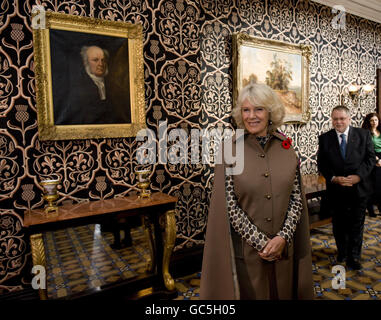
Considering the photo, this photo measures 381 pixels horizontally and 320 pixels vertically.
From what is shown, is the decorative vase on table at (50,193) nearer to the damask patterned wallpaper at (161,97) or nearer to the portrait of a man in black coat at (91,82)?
the damask patterned wallpaper at (161,97)

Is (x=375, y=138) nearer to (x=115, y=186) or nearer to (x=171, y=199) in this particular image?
(x=171, y=199)

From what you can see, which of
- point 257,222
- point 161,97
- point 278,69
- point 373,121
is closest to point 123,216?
point 257,222

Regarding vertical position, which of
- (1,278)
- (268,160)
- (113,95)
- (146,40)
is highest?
(146,40)

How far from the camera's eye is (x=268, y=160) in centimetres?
184

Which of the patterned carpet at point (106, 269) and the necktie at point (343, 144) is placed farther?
the necktie at point (343, 144)

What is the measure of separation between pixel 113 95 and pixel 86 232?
1.37 metres

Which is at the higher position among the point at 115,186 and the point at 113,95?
the point at 113,95

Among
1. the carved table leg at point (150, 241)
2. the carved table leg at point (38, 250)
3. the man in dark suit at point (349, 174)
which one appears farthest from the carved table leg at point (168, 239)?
the man in dark suit at point (349, 174)

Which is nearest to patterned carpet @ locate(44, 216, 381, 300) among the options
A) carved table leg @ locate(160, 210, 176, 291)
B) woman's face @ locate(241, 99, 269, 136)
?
carved table leg @ locate(160, 210, 176, 291)

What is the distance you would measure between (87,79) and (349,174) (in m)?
3.02

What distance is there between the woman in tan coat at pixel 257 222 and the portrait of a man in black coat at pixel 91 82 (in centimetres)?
161

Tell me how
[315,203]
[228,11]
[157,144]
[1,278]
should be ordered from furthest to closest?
[315,203], [228,11], [157,144], [1,278]

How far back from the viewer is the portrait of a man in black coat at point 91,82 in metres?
2.75

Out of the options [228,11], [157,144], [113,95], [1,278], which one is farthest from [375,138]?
[1,278]
